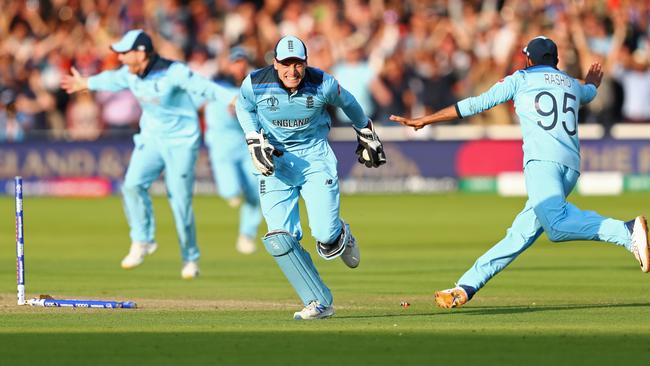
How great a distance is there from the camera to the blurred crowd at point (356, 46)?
89.9 feet

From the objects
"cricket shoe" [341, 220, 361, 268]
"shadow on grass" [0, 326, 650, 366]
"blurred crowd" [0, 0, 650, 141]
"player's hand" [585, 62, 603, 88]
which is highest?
"blurred crowd" [0, 0, 650, 141]

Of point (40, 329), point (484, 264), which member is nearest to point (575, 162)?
point (484, 264)

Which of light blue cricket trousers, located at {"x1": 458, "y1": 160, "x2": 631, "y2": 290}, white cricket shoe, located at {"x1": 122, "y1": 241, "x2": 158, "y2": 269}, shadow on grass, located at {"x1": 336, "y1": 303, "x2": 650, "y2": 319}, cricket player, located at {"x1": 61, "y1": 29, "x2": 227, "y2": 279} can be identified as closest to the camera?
light blue cricket trousers, located at {"x1": 458, "y1": 160, "x2": 631, "y2": 290}

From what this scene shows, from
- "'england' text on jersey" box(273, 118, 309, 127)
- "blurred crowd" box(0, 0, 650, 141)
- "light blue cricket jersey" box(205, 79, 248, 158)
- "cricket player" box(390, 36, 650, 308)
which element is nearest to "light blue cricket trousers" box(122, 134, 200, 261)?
"light blue cricket jersey" box(205, 79, 248, 158)

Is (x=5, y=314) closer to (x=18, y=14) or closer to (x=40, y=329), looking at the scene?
(x=40, y=329)

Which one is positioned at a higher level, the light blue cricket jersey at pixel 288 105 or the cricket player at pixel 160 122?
the cricket player at pixel 160 122

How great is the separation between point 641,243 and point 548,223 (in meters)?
0.71

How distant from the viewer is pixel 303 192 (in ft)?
38.4

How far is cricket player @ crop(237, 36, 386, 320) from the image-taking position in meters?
11.4

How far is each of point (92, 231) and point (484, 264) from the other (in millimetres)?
12299

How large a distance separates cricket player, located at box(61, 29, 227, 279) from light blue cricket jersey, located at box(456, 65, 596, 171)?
499cm

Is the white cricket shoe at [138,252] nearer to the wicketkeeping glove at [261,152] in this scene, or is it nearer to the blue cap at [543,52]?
the wicketkeeping glove at [261,152]

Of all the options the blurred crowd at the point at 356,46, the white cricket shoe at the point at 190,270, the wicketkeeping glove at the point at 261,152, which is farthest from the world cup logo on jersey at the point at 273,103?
the blurred crowd at the point at 356,46

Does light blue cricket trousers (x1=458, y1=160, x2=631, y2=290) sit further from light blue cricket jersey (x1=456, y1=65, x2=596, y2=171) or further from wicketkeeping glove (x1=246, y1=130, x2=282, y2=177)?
wicketkeeping glove (x1=246, y1=130, x2=282, y2=177)
